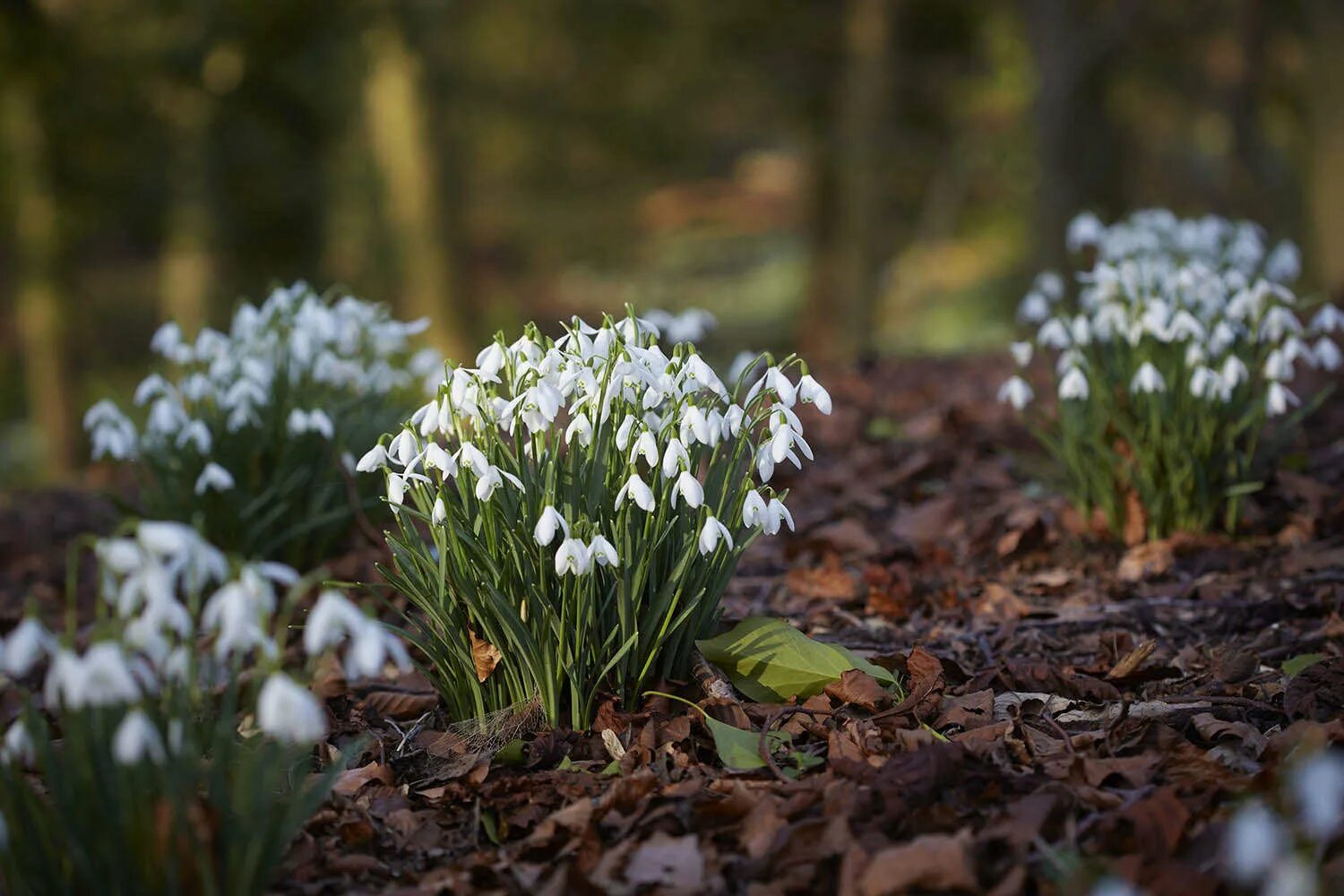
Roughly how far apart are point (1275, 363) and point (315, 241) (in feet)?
40.3

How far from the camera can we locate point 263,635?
140cm

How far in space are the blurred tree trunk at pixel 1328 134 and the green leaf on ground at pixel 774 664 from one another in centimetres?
522

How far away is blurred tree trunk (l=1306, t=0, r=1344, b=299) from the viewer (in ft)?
21.0

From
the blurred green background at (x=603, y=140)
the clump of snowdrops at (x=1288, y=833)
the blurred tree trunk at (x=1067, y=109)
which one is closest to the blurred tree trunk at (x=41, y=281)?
the blurred green background at (x=603, y=140)

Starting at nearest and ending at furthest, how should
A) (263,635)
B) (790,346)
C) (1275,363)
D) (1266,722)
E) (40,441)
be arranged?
(263,635), (1266,722), (1275,363), (40,441), (790,346)

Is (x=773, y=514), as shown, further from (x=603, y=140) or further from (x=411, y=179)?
(x=603, y=140)

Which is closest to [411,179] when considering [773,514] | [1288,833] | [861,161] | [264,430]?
[861,161]

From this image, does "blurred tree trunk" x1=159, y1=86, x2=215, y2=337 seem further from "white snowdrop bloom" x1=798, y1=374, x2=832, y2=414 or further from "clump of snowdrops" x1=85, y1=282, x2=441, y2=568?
"white snowdrop bloom" x1=798, y1=374, x2=832, y2=414

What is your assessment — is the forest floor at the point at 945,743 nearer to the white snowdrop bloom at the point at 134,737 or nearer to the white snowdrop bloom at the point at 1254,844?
the white snowdrop bloom at the point at 1254,844

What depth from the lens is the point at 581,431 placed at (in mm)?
2115

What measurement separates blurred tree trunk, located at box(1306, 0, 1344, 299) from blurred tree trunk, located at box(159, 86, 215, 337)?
8.55 metres

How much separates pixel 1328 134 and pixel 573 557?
19.9ft

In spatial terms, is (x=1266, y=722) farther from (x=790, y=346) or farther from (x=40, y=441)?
(x=790, y=346)

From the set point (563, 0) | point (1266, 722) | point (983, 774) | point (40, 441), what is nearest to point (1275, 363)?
point (1266, 722)
